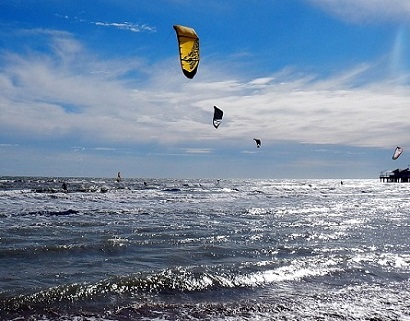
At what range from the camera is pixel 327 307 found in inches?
263

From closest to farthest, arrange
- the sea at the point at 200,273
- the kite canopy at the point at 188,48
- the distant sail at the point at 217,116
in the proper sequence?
the sea at the point at 200,273
the kite canopy at the point at 188,48
the distant sail at the point at 217,116

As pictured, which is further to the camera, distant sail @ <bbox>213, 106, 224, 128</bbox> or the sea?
distant sail @ <bbox>213, 106, 224, 128</bbox>

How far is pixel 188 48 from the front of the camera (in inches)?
449

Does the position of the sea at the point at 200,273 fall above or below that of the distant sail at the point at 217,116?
below

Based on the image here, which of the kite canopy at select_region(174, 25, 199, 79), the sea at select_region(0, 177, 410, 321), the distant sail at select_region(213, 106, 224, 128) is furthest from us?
the distant sail at select_region(213, 106, 224, 128)

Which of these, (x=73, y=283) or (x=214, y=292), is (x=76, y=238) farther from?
(x=214, y=292)

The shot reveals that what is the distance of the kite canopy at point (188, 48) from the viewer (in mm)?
11155

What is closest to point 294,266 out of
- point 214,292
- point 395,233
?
point 214,292

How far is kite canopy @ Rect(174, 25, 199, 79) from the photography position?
439 inches

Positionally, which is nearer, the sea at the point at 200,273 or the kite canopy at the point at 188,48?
the sea at the point at 200,273

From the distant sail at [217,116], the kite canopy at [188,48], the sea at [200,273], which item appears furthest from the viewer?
the distant sail at [217,116]

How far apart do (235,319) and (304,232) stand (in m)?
10.0

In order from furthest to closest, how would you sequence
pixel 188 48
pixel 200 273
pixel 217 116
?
pixel 217 116 → pixel 188 48 → pixel 200 273

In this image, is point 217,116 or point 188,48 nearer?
point 188,48
